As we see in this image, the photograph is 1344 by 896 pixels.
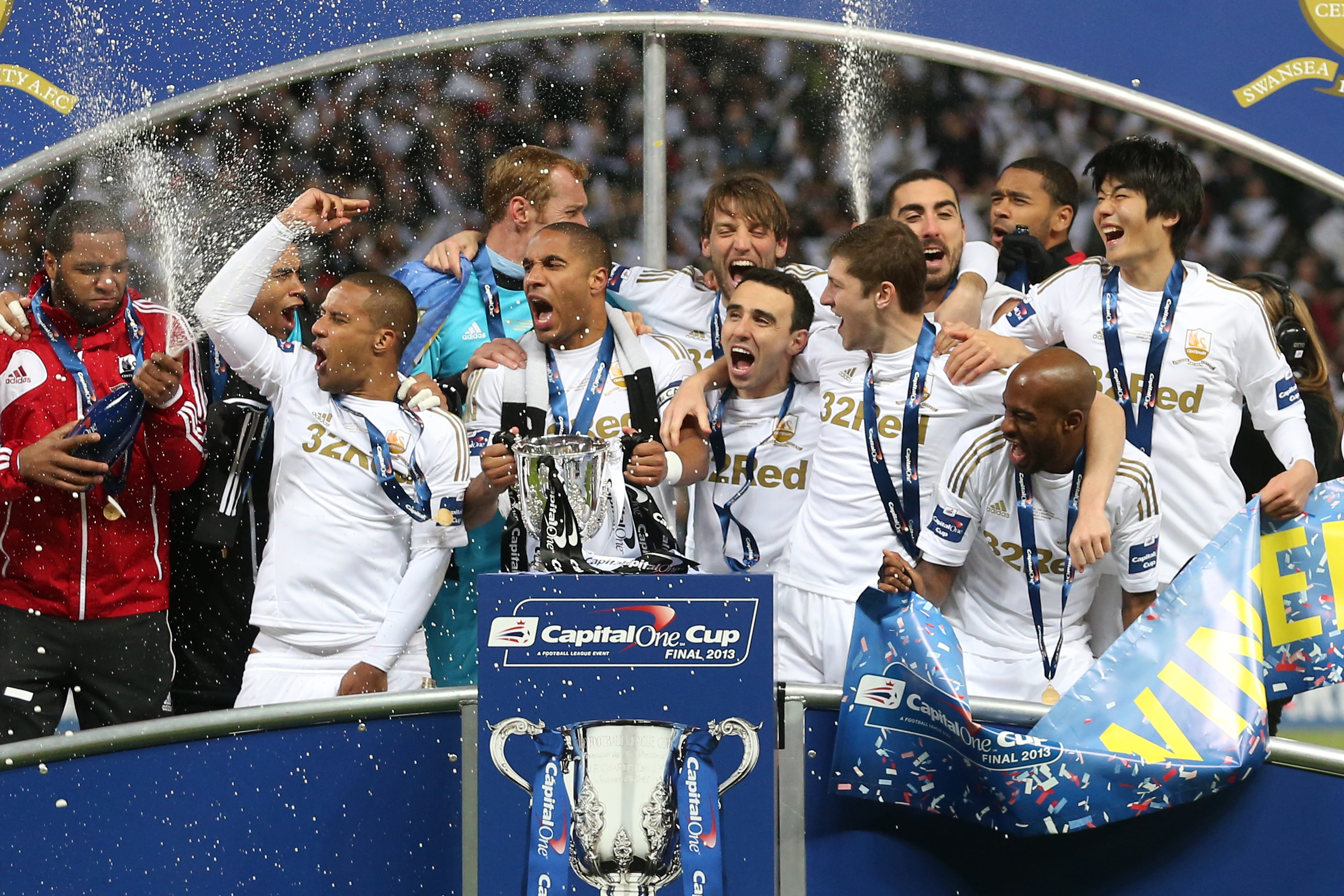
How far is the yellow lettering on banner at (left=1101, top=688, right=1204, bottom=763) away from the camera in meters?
2.43

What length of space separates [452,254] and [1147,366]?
6.36 feet

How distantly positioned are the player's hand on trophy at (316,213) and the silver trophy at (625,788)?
1.94 metres

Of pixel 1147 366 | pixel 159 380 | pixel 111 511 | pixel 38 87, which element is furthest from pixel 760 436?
pixel 38 87

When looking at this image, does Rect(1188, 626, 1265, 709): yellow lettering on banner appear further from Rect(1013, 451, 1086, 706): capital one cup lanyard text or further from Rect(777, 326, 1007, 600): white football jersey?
Rect(777, 326, 1007, 600): white football jersey

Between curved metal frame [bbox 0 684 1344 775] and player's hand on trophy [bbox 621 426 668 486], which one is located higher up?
player's hand on trophy [bbox 621 426 668 486]

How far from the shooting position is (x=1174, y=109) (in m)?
4.14

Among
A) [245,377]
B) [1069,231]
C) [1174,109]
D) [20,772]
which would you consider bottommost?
[20,772]

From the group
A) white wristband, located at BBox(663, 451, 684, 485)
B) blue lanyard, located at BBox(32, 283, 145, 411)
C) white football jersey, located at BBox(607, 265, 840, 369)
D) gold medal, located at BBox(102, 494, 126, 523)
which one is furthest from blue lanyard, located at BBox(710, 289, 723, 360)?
gold medal, located at BBox(102, 494, 126, 523)

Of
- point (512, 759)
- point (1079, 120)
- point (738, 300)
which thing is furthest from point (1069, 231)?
point (512, 759)

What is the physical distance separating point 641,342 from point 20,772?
1909mm

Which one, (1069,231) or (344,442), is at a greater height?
(1069,231)

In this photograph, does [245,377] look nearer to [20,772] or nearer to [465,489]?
[465,489]

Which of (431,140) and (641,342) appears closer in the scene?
(641,342)

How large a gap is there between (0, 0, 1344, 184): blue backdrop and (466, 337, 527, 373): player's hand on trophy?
113 cm
